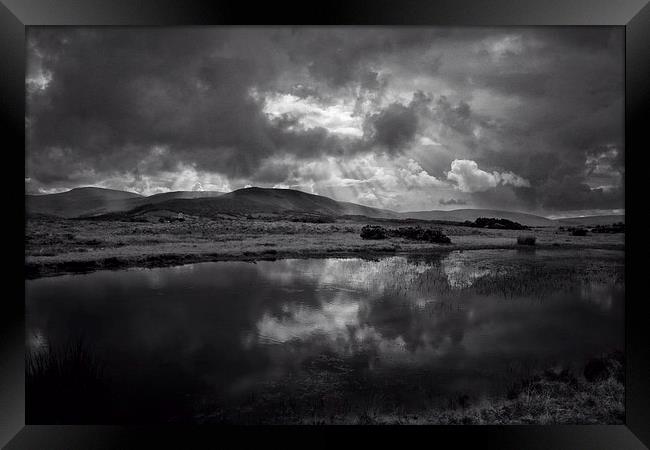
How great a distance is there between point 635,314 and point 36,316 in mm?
10250

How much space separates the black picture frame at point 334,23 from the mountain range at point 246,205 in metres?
1.21

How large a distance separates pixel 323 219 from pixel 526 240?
14.8ft

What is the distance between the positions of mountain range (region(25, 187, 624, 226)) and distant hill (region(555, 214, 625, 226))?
0.07 feet

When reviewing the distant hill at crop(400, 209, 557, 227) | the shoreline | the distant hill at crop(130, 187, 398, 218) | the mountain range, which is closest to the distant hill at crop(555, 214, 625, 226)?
the mountain range

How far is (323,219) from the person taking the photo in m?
6.66

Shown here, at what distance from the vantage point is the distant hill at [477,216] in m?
6.38

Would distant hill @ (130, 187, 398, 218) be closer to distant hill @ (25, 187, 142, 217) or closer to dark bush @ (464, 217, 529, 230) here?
distant hill @ (25, 187, 142, 217)

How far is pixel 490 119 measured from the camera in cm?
586

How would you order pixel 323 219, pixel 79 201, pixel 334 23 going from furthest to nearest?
pixel 323 219
pixel 79 201
pixel 334 23

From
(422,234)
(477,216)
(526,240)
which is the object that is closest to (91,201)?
(422,234)

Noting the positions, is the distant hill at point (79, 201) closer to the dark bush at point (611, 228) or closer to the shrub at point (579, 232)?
the shrub at point (579, 232)

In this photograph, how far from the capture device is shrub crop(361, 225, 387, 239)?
6617mm

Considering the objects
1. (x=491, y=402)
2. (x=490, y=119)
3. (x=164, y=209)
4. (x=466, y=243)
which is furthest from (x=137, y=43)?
(x=491, y=402)

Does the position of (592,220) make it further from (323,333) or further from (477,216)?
(323,333)
